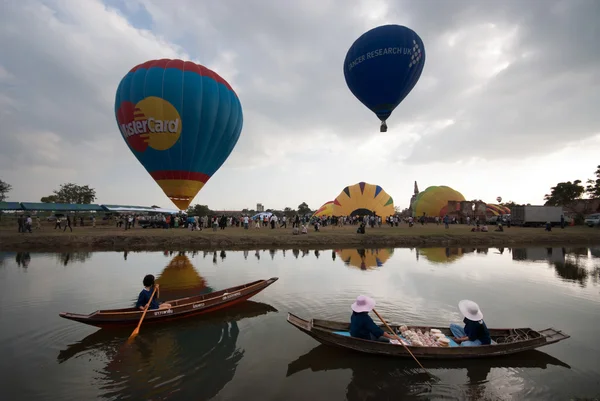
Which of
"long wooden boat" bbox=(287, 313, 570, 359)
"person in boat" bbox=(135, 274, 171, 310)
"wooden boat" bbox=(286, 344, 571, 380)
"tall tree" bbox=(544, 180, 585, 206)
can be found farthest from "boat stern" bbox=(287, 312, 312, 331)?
"tall tree" bbox=(544, 180, 585, 206)

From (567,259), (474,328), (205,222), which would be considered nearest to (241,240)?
(205,222)

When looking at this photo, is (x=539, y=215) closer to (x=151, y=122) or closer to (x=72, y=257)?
(x=151, y=122)

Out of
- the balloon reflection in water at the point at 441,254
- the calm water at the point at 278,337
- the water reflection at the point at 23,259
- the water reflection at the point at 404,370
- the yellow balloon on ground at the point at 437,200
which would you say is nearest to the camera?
the water reflection at the point at 404,370

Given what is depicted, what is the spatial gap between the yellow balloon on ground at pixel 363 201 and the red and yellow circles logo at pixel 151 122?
35283 millimetres

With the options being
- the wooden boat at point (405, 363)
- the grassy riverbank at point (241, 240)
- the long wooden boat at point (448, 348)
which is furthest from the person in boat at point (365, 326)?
the grassy riverbank at point (241, 240)

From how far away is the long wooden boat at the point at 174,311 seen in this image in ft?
29.9

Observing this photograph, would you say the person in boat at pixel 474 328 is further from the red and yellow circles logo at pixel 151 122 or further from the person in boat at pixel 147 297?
the red and yellow circles logo at pixel 151 122

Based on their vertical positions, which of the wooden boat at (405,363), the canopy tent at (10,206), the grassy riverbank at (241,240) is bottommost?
the wooden boat at (405,363)

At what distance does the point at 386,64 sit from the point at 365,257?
1340 cm

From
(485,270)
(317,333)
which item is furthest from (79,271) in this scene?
(485,270)

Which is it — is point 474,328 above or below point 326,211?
below

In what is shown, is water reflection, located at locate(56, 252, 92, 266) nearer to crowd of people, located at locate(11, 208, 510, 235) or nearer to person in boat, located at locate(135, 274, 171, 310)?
crowd of people, located at locate(11, 208, 510, 235)

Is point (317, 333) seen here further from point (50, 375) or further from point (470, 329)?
point (50, 375)

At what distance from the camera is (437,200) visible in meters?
58.0
